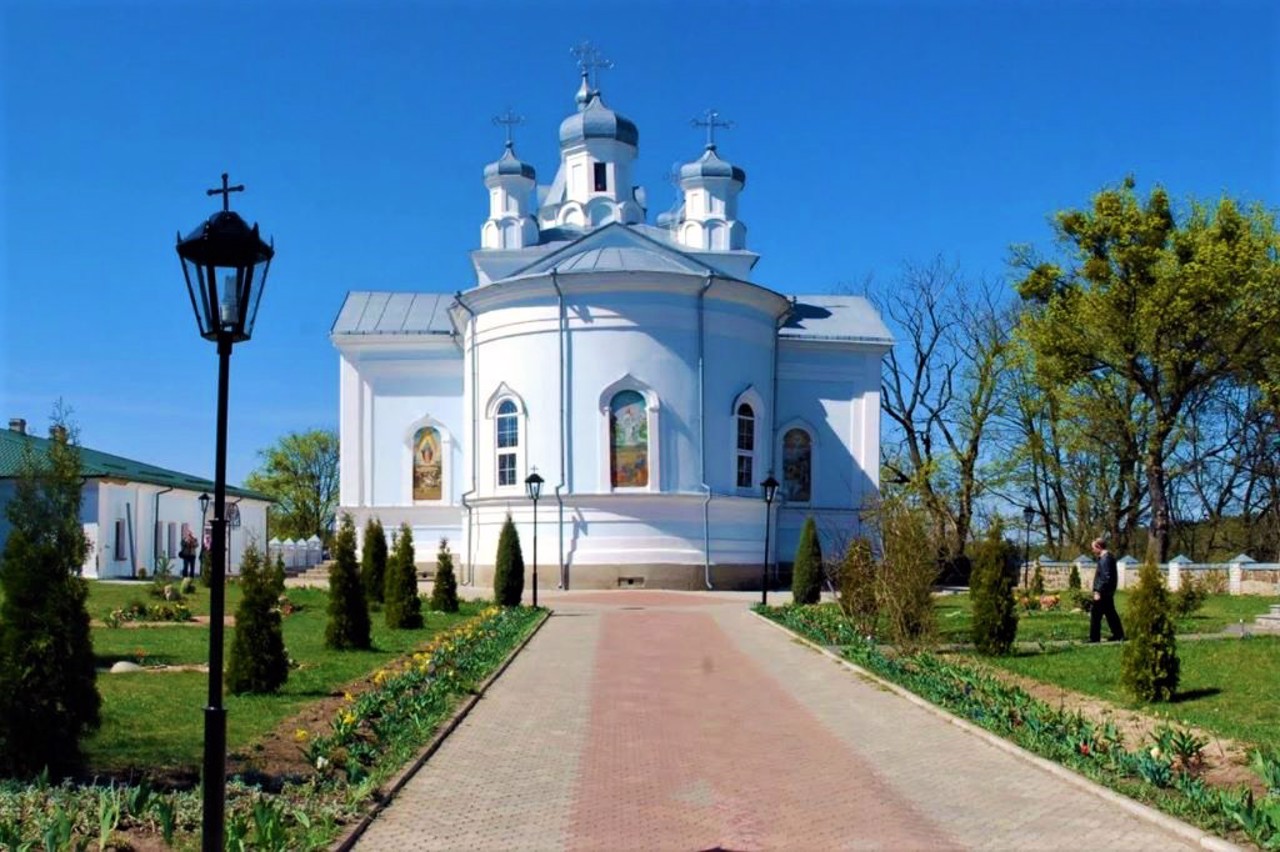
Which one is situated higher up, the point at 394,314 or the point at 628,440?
the point at 394,314

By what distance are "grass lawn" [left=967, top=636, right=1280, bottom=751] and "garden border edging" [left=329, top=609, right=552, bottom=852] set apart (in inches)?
248

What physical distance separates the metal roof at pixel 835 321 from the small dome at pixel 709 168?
526 centimetres

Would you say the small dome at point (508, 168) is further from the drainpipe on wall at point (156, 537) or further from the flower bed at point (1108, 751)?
the flower bed at point (1108, 751)

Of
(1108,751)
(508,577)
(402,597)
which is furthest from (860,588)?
(508,577)

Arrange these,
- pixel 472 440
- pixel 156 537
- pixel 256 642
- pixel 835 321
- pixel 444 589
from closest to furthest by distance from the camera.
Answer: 1. pixel 256 642
2. pixel 444 589
3. pixel 472 440
4. pixel 156 537
5. pixel 835 321

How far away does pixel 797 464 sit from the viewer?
40.6 m

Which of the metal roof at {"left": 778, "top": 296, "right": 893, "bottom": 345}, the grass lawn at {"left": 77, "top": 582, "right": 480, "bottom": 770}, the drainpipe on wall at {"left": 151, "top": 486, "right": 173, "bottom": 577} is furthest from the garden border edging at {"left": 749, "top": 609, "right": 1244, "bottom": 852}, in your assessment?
the drainpipe on wall at {"left": 151, "top": 486, "right": 173, "bottom": 577}

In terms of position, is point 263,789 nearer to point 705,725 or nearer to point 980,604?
point 705,725

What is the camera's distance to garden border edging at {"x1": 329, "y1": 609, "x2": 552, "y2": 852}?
7.10m

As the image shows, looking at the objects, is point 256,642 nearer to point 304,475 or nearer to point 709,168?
point 709,168

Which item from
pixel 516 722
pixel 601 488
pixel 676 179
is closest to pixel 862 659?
pixel 516 722

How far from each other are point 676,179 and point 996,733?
1430 inches

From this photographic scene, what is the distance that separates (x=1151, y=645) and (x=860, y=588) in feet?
23.0

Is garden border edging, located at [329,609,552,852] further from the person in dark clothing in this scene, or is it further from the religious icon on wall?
the religious icon on wall
